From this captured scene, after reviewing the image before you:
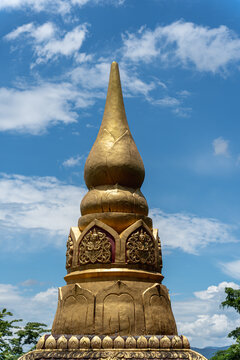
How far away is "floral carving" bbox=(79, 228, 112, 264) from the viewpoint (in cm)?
1108

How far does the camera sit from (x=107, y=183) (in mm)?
12328

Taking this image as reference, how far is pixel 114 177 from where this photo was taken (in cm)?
1223

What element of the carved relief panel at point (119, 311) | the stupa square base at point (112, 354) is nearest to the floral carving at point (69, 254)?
the carved relief panel at point (119, 311)

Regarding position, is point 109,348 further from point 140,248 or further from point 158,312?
point 140,248

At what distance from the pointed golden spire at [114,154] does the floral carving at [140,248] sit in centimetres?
169

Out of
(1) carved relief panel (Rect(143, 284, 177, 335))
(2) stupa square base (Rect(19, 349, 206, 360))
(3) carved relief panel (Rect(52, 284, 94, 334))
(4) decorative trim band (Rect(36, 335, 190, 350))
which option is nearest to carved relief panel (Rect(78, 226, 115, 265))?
(3) carved relief panel (Rect(52, 284, 94, 334))

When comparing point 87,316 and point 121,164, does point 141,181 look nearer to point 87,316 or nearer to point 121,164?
point 121,164

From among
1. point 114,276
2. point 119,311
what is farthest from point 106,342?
point 114,276

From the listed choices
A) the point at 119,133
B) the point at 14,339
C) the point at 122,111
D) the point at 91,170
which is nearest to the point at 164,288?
the point at 91,170

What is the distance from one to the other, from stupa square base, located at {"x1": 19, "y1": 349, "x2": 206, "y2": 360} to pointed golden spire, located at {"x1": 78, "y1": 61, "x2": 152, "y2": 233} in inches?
128

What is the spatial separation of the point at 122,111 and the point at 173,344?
7186 mm

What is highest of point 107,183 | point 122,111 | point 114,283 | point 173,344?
point 122,111

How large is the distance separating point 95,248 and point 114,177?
2245 mm

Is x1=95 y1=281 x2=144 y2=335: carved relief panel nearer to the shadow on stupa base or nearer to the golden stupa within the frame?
the golden stupa
